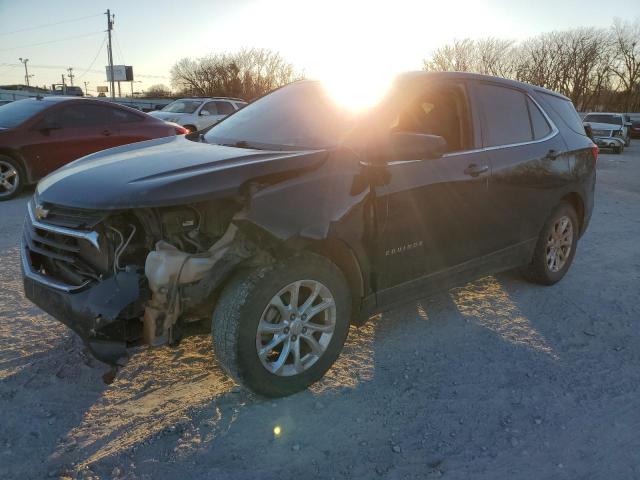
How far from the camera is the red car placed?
7566 millimetres

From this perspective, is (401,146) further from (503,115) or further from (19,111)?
(19,111)

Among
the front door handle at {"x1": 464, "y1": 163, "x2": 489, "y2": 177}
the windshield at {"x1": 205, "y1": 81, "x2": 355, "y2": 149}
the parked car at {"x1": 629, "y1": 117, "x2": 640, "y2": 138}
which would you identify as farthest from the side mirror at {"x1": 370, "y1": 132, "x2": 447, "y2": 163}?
the parked car at {"x1": 629, "y1": 117, "x2": 640, "y2": 138}

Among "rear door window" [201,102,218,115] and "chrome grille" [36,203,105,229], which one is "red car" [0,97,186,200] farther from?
"rear door window" [201,102,218,115]

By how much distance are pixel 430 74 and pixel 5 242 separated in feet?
15.8

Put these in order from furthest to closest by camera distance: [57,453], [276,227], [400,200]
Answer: [400,200] < [276,227] < [57,453]

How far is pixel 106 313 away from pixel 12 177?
6.69m

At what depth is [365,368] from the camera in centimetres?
305

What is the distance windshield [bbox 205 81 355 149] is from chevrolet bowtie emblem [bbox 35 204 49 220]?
1210 mm

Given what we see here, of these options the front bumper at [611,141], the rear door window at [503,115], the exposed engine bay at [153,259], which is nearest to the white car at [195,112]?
the rear door window at [503,115]

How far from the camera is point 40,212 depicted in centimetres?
264

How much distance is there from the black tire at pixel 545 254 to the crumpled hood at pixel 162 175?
2.47 meters

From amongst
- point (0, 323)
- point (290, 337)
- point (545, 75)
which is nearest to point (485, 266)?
point (290, 337)

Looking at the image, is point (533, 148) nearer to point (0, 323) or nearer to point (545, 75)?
point (0, 323)

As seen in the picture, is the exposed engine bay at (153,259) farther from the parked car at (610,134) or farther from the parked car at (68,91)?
the parked car at (68,91)
